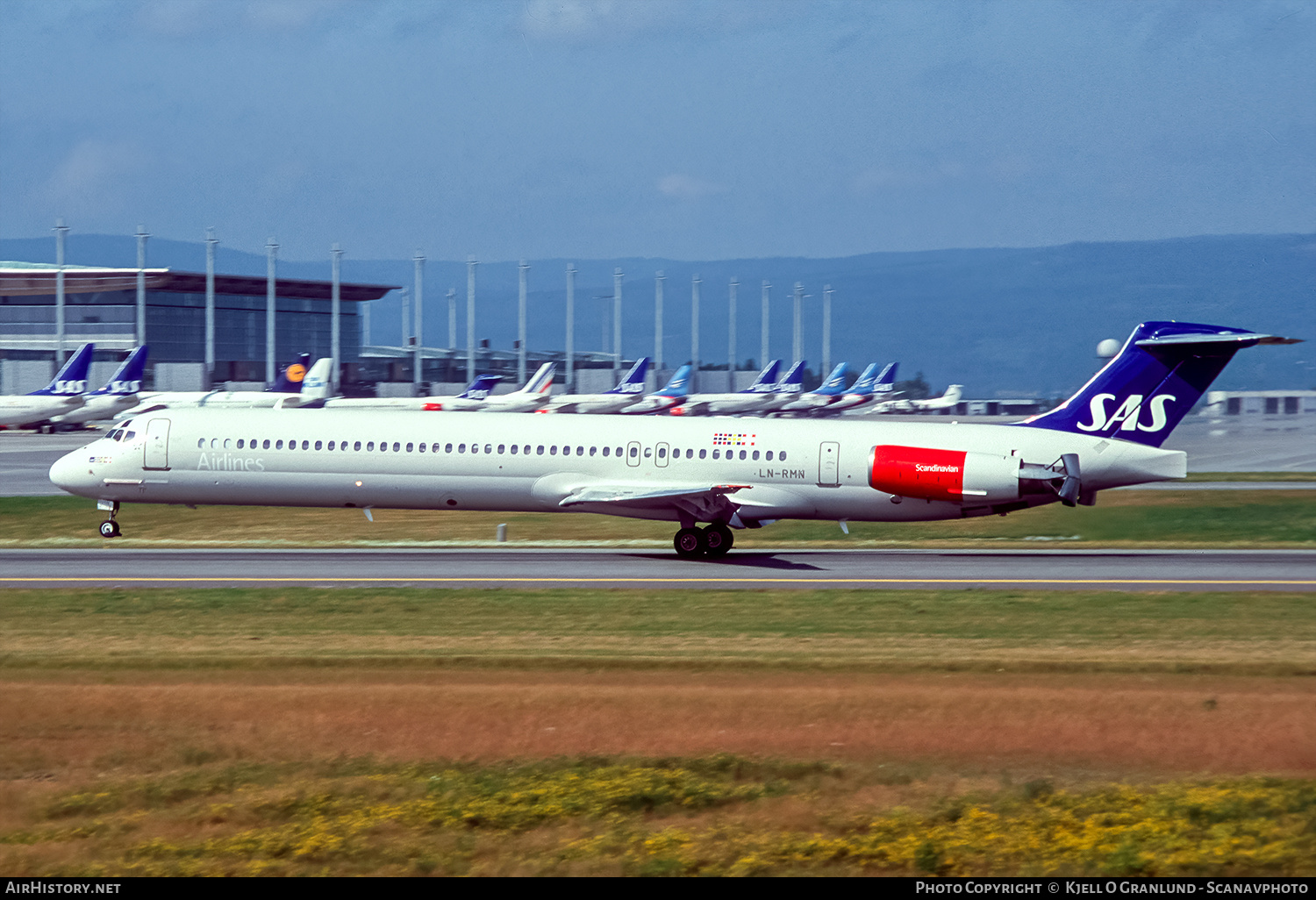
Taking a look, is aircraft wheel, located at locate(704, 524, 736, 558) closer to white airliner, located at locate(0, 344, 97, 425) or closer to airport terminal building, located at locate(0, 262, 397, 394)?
white airliner, located at locate(0, 344, 97, 425)

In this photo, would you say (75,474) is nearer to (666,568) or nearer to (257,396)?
(666,568)

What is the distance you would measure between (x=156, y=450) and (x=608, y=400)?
9345 centimetres

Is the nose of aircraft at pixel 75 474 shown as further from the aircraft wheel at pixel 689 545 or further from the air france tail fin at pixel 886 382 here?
the air france tail fin at pixel 886 382

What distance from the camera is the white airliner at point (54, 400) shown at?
322ft

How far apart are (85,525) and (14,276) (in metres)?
121

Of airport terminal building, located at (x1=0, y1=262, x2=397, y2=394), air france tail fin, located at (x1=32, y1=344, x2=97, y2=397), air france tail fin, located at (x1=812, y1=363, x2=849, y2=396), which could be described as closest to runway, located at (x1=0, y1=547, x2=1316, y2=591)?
air france tail fin, located at (x1=32, y1=344, x2=97, y2=397)

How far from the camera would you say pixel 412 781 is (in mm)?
14547

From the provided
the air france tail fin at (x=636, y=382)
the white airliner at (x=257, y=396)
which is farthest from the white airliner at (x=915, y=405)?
the white airliner at (x=257, y=396)

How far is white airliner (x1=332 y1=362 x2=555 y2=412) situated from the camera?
10750cm

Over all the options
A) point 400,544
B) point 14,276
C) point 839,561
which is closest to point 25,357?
point 14,276

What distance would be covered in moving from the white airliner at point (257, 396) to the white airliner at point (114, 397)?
1.29 metres

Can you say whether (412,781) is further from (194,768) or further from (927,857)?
(927,857)

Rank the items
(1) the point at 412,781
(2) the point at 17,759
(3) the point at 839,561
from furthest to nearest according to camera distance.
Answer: (3) the point at 839,561 → (2) the point at 17,759 → (1) the point at 412,781
